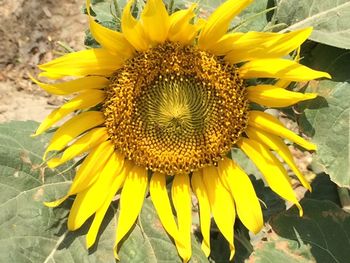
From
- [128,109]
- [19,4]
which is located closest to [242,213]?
[128,109]

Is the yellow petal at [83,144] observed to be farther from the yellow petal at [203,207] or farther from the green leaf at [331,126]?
the green leaf at [331,126]

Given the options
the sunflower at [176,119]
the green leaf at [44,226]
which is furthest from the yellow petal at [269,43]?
the green leaf at [44,226]

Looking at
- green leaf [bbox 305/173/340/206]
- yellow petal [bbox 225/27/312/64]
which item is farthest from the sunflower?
green leaf [bbox 305/173/340/206]

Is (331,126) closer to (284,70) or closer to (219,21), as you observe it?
(284,70)

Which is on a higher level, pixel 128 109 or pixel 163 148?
pixel 128 109

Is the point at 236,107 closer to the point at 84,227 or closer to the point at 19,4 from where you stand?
the point at 84,227

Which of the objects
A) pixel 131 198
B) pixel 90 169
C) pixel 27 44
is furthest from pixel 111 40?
pixel 27 44
